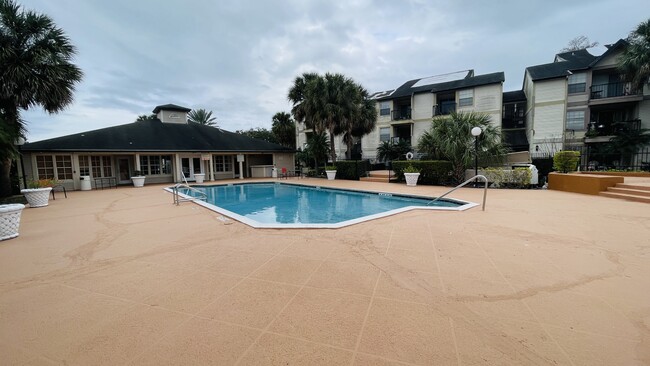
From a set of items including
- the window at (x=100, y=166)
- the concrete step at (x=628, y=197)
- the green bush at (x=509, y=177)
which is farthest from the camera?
the window at (x=100, y=166)

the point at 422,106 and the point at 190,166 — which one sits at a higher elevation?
the point at 422,106

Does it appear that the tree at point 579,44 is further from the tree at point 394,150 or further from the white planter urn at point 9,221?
the white planter urn at point 9,221

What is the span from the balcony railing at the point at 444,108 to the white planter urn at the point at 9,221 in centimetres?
2572

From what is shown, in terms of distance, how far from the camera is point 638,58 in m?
16.0

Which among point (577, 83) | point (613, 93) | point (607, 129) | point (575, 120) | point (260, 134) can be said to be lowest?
point (607, 129)

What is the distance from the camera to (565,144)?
1956 cm

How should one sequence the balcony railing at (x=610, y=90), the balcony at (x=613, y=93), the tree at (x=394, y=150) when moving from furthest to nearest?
the tree at (x=394, y=150), the balcony railing at (x=610, y=90), the balcony at (x=613, y=93)

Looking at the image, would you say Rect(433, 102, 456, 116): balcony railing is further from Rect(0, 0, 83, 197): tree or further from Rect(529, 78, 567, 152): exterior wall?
Rect(0, 0, 83, 197): tree

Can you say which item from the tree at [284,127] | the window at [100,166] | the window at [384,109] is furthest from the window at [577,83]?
the window at [100,166]

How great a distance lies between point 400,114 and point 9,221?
27.2 meters

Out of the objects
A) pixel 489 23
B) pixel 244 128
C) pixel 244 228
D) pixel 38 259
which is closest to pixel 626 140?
pixel 489 23

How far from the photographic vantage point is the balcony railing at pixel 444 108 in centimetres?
2408

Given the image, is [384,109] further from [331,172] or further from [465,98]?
[331,172]

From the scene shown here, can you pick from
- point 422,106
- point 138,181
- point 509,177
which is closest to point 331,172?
point 509,177
